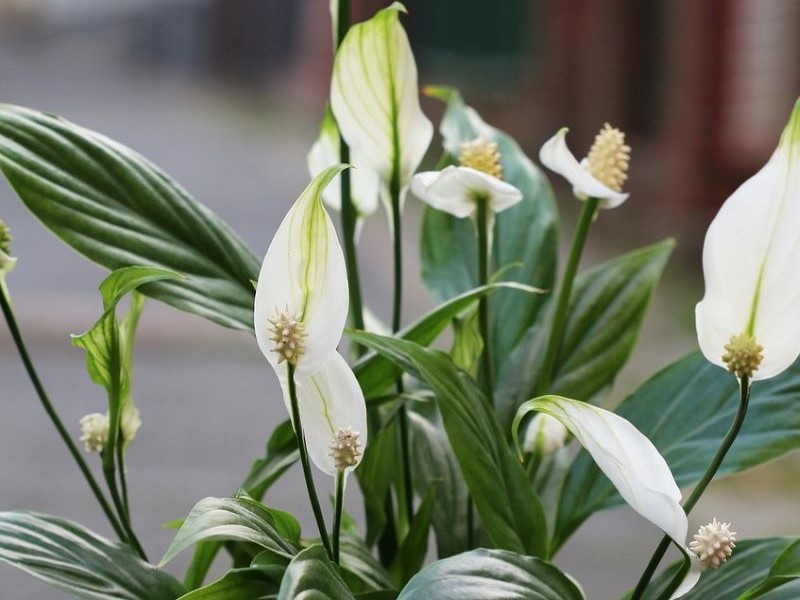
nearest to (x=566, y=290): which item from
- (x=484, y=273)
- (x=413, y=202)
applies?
(x=484, y=273)

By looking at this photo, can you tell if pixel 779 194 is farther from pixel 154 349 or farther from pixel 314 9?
pixel 314 9

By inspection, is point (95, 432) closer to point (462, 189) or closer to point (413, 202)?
point (462, 189)

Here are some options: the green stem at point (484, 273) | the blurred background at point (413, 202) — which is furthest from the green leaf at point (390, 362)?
the blurred background at point (413, 202)

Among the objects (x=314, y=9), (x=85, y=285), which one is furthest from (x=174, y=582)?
(x=314, y=9)

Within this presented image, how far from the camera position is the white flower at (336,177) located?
0.35 metres

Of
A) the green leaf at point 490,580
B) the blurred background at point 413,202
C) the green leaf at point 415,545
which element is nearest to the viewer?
the green leaf at point 490,580

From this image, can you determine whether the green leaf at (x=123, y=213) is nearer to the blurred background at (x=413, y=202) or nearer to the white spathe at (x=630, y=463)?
the white spathe at (x=630, y=463)

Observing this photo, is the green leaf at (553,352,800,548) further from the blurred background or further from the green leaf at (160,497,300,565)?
the blurred background

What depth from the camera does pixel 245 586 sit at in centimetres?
25

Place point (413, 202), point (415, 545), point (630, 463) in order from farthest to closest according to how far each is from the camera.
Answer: point (413, 202), point (415, 545), point (630, 463)

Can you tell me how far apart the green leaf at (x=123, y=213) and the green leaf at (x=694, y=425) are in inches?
4.5

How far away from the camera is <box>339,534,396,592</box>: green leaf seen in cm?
28

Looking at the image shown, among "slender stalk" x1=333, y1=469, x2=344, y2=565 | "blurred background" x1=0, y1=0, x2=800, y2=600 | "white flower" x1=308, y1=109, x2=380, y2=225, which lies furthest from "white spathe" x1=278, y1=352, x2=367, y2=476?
"blurred background" x1=0, y1=0, x2=800, y2=600

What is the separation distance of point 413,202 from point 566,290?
2993 mm
